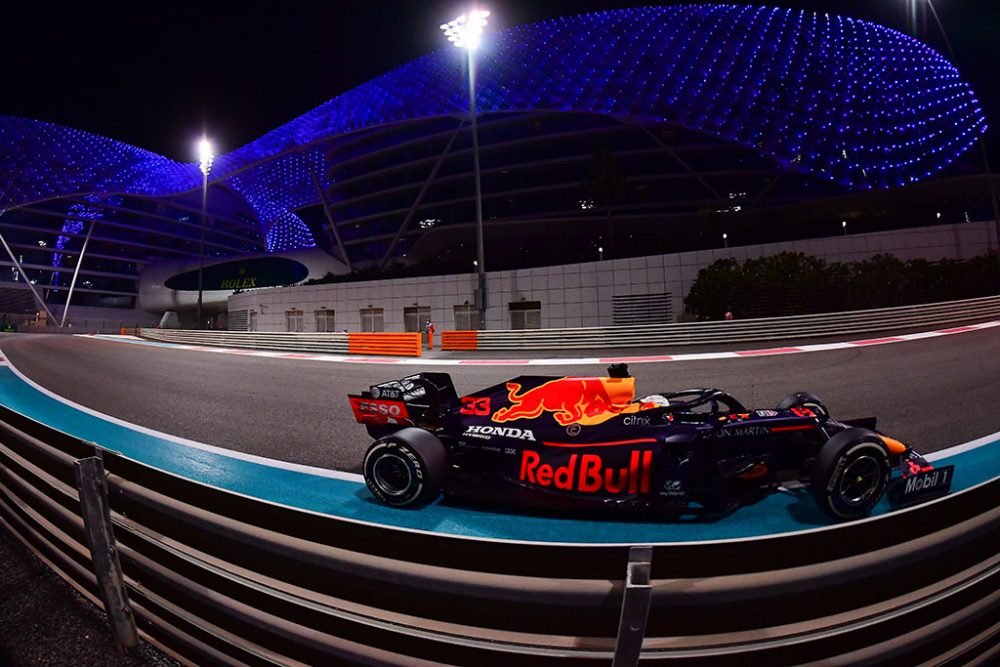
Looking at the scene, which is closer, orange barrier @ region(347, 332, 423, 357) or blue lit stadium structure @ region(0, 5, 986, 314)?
orange barrier @ region(347, 332, 423, 357)

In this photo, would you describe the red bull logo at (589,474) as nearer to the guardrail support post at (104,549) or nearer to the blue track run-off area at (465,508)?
the blue track run-off area at (465,508)

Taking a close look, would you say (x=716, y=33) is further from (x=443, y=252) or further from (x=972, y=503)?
(x=972, y=503)

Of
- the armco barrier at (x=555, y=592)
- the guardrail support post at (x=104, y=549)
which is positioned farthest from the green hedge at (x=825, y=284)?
the guardrail support post at (x=104, y=549)

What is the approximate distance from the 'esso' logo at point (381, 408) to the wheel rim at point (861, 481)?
8.57 feet

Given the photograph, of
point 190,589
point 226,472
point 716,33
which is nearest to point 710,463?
point 190,589

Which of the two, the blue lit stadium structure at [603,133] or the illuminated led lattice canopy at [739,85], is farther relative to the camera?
the blue lit stadium structure at [603,133]

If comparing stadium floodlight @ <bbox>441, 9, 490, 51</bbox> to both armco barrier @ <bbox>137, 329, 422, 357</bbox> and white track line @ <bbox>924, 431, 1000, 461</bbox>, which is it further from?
white track line @ <bbox>924, 431, 1000, 461</bbox>

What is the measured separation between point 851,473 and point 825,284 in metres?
19.3

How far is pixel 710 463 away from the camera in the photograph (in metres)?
2.44

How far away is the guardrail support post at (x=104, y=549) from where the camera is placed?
173 centimetres

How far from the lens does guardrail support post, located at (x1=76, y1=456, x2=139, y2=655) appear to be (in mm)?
1731

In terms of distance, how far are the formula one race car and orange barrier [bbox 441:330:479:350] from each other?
1317 centimetres

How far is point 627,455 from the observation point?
2406 mm

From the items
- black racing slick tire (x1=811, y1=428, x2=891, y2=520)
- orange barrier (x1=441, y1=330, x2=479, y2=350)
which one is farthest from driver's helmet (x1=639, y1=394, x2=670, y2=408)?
orange barrier (x1=441, y1=330, x2=479, y2=350)
